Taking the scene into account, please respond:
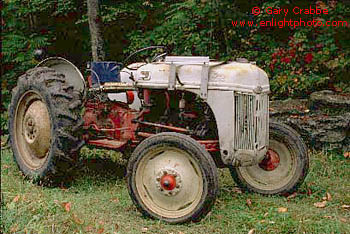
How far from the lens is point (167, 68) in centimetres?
492

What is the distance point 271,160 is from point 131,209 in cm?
150

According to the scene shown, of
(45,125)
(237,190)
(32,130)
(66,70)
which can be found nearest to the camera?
(237,190)

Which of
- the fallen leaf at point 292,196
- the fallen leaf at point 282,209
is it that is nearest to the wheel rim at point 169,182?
the fallen leaf at point 282,209

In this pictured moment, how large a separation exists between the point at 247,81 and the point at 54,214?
6.50 feet

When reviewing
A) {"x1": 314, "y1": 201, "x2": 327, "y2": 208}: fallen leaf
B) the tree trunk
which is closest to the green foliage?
the tree trunk

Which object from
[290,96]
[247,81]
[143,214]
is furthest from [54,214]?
[290,96]

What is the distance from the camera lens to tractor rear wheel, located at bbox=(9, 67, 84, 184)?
5.27 meters

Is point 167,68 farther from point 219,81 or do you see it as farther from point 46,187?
point 46,187

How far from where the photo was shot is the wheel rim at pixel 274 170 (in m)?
5.23

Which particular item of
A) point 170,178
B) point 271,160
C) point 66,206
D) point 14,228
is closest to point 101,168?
point 66,206

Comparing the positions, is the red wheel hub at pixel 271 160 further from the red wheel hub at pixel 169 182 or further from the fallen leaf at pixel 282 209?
the red wheel hub at pixel 169 182

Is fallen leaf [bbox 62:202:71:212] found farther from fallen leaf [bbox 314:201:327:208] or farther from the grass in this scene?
fallen leaf [bbox 314:201:327:208]

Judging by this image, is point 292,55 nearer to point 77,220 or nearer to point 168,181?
point 168,181

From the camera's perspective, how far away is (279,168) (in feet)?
17.4
